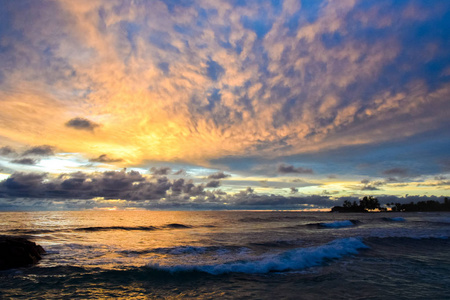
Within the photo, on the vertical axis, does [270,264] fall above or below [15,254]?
below

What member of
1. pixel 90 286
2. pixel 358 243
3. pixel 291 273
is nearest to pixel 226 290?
pixel 291 273

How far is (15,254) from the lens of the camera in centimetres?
1538

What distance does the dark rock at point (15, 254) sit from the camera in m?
14.9

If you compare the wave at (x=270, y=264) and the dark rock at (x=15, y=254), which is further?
the dark rock at (x=15, y=254)

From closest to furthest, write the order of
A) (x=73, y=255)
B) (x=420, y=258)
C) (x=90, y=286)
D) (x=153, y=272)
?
(x=90, y=286) → (x=153, y=272) → (x=420, y=258) → (x=73, y=255)

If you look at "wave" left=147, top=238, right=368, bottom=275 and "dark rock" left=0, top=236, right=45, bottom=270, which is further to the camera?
"dark rock" left=0, top=236, right=45, bottom=270

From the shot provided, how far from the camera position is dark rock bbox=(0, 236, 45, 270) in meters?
14.9

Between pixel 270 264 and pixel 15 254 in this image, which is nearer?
pixel 270 264

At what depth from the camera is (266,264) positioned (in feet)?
47.6

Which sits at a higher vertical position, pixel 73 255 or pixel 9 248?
pixel 9 248

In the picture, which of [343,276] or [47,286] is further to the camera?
[343,276]

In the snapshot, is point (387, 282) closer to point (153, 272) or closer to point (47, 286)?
point (153, 272)

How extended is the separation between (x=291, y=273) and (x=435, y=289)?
604 cm

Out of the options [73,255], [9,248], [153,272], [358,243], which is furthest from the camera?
[358,243]
